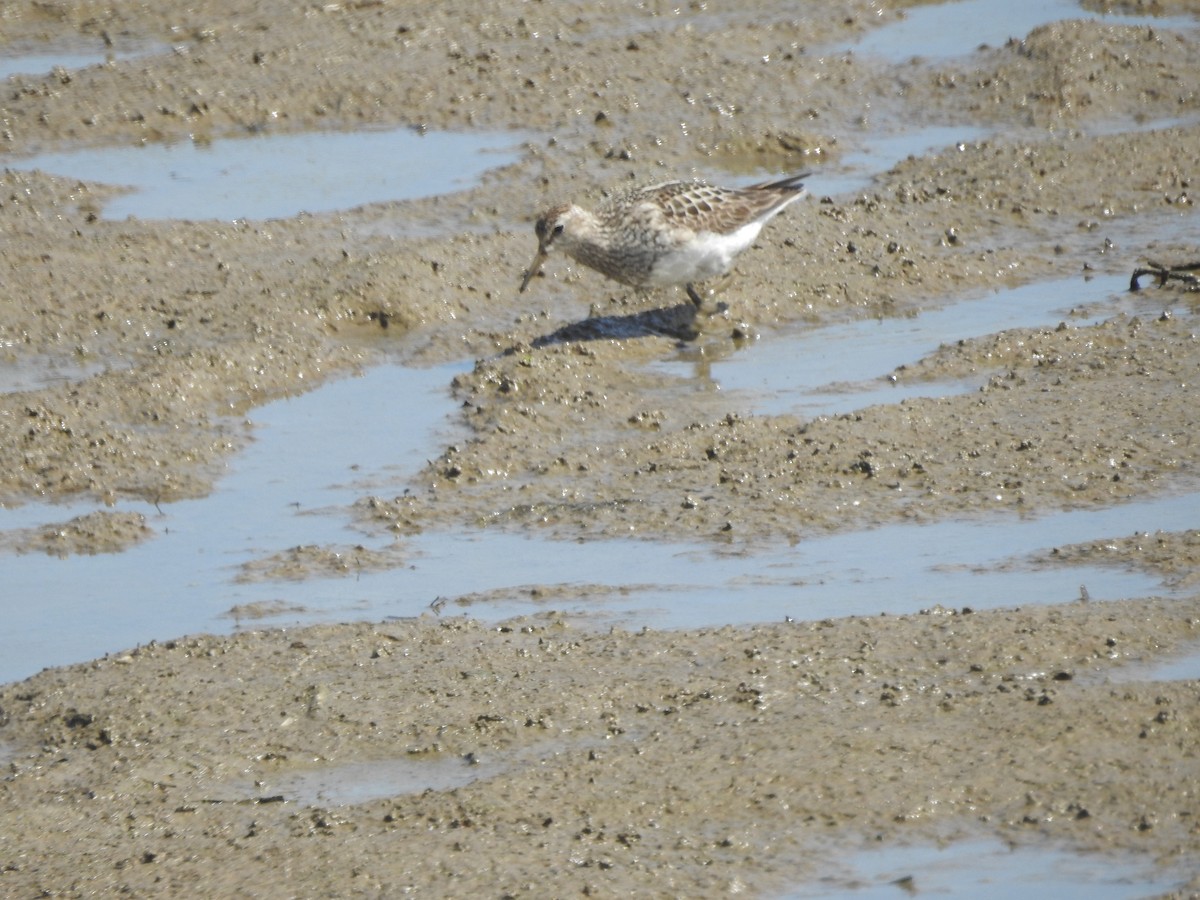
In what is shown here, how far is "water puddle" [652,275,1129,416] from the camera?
29.9 ft

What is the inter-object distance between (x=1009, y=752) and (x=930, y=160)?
24.5 ft

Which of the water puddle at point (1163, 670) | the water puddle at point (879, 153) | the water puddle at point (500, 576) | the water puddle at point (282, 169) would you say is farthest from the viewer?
the water puddle at point (879, 153)

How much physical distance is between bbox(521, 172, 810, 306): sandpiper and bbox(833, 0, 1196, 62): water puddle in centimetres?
498

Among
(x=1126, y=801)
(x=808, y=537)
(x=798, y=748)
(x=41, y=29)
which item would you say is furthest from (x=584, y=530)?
(x=41, y=29)

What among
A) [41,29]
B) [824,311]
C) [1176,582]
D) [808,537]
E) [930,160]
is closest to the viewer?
[1176,582]

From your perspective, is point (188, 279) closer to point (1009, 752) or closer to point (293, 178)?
point (293, 178)

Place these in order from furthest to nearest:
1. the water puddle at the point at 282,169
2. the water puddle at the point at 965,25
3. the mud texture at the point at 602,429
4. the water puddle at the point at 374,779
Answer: the water puddle at the point at 965,25 < the water puddle at the point at 282,169 < the water puddle at the point at 374,779 < the mud texture at the point at 602,429

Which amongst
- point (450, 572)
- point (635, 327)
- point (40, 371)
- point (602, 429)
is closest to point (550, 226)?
point (635, 327)

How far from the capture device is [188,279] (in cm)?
1069

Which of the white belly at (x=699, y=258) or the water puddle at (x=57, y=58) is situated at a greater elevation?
the water puddle at (x=57, y=58)

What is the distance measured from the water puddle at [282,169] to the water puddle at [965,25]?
3.60 metres

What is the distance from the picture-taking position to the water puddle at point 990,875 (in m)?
4.88

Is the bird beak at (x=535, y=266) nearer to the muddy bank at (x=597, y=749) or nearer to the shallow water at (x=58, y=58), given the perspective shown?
the muddy bank at (x=597, y=749)

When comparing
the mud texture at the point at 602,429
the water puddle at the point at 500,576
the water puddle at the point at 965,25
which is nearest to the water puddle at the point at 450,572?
the water puddle at the point at 500,576
